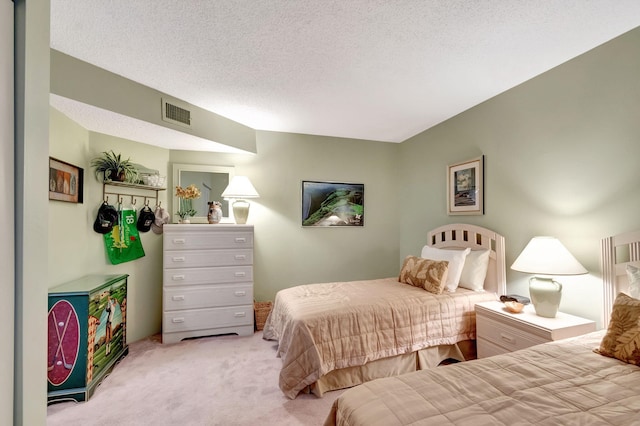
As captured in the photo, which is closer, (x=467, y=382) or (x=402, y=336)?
(x=467, y=382)

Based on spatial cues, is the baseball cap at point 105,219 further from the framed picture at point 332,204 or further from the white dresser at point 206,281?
the framed picture at point 332,204

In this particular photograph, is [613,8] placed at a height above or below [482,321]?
above

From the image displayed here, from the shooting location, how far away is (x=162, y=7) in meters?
1.64

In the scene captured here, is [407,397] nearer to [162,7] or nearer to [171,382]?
[171,382]

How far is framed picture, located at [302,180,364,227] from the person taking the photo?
4.03m

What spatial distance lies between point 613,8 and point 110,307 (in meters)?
4.32

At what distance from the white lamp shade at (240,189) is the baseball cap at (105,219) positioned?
116 centimetres

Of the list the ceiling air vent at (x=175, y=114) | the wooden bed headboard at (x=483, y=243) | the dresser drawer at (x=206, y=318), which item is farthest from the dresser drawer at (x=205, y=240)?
the wooden bed headboard at (x=483, y=243)

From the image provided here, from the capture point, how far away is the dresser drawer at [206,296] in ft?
10.3

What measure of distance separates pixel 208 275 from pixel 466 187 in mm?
3138

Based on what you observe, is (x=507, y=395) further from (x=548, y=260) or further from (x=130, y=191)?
(x=130, y=191)

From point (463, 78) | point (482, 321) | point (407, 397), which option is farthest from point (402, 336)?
Result: point (463, 78)

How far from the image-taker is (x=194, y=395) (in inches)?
85.8

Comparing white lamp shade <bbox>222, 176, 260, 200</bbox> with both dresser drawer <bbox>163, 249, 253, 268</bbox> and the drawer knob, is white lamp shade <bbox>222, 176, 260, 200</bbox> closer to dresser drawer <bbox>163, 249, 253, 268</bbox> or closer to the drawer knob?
dresser drawer <bbox>163, 249, 253, 268</bbox>
